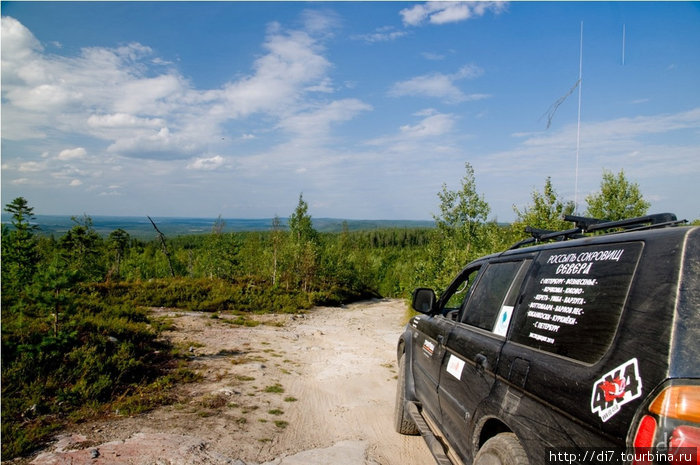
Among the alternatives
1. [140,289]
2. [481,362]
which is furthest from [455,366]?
[140,289]

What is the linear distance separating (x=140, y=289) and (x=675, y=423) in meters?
18.6

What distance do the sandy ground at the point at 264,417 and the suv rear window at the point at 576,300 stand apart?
291cm

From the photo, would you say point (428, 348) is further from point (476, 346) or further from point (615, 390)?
point (615, 390)

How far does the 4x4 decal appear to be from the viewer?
155 cm

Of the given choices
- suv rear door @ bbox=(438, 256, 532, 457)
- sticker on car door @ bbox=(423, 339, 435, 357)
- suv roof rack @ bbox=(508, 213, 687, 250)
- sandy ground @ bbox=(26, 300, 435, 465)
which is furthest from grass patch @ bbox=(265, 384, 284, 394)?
suv roof rack @ bbox=(508, 213, 687, 250)

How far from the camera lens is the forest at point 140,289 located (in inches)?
227

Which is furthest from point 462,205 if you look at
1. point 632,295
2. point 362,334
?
point 632,295

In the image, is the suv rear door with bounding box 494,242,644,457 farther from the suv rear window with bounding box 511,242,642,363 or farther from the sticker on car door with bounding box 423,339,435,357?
the sticker on car door with bounding box 423,339,435,357

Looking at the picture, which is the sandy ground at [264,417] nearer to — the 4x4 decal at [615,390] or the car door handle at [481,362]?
the car door handle at [481,362]

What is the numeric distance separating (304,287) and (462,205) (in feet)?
40.4

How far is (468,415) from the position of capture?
110 inches

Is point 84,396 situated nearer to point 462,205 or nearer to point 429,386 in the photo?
point 429,386

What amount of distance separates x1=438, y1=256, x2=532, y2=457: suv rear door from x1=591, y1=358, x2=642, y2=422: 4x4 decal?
0.84 metres

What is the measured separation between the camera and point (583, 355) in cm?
192
